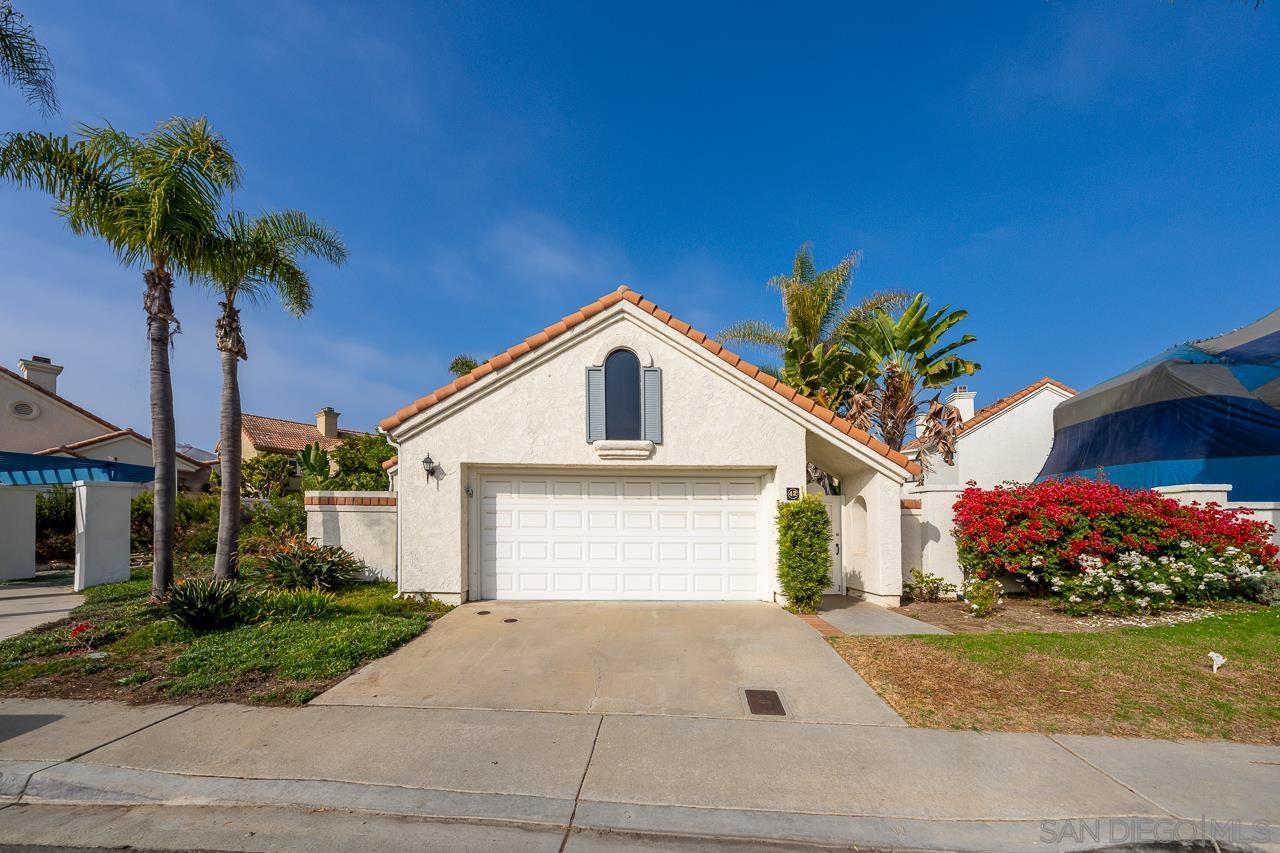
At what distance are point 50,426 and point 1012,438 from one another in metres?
36.8

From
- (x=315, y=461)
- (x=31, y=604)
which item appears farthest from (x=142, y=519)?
(x=31, y=604)

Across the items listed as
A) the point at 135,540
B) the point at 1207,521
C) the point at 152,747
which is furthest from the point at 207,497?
the point at 1207,521

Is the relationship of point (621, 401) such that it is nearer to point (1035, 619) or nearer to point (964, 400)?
point (1035, 619)

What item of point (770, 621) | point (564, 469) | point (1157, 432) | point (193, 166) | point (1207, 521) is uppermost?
point (193, 166)

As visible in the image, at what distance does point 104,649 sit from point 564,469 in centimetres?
634

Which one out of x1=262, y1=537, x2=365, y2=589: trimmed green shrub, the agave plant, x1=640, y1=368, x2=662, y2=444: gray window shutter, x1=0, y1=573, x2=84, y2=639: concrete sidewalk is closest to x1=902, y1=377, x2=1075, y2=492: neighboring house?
x1=640, y1=368, x2=662, y2=444: gray window shutter

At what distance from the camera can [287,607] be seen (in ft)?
25.2

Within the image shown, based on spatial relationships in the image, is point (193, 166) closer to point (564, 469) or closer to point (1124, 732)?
point (564, 469)

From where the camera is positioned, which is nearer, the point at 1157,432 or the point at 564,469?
the point at 564,469

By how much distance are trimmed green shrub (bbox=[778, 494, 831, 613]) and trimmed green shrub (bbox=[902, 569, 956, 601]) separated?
236 centimetres

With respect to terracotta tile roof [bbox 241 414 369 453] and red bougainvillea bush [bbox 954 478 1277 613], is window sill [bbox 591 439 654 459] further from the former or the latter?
terracotta tile roof [bbox 241 414 369 453]

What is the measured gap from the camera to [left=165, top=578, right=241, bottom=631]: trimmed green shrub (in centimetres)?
707

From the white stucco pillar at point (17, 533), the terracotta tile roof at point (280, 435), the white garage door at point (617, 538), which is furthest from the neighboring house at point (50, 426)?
the white garage door at point (617, 538)

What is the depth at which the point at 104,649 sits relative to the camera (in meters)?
6.53
